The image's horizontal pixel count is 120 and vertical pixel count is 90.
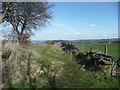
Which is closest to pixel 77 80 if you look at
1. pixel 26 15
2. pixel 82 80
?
pixel 82 80

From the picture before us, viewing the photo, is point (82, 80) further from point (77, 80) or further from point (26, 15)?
point (26, 15)

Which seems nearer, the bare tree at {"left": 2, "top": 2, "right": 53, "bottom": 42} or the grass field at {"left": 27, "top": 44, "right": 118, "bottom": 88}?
the grass field at {"left": 27, "top": 44, "right": 118, "bottom": 88}

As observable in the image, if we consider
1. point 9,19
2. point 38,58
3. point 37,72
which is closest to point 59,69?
point 37,72

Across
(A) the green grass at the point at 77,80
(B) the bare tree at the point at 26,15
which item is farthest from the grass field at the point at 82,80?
(B) the bare tree at the point at 26,15

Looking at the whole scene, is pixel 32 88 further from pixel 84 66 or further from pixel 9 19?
pixel 9 19

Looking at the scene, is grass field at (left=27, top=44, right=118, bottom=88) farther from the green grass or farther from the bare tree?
the bare tree

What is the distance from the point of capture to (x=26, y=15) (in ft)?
21.6

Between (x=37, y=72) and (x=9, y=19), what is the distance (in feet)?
13.7

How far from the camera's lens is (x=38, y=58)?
4.35 metres

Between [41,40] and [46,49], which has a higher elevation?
[41,40]

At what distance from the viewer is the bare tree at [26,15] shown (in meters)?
6.18

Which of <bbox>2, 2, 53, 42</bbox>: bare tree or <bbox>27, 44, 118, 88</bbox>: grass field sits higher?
<bbox>2, 2, 53, 42</bbox>: bare tree

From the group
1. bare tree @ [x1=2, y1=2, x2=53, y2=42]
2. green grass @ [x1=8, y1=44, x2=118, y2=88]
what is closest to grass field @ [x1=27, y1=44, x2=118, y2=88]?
green grass @ [x1=8, y1=44, x2=118, y2=88]

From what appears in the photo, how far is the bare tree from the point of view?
618 cm
